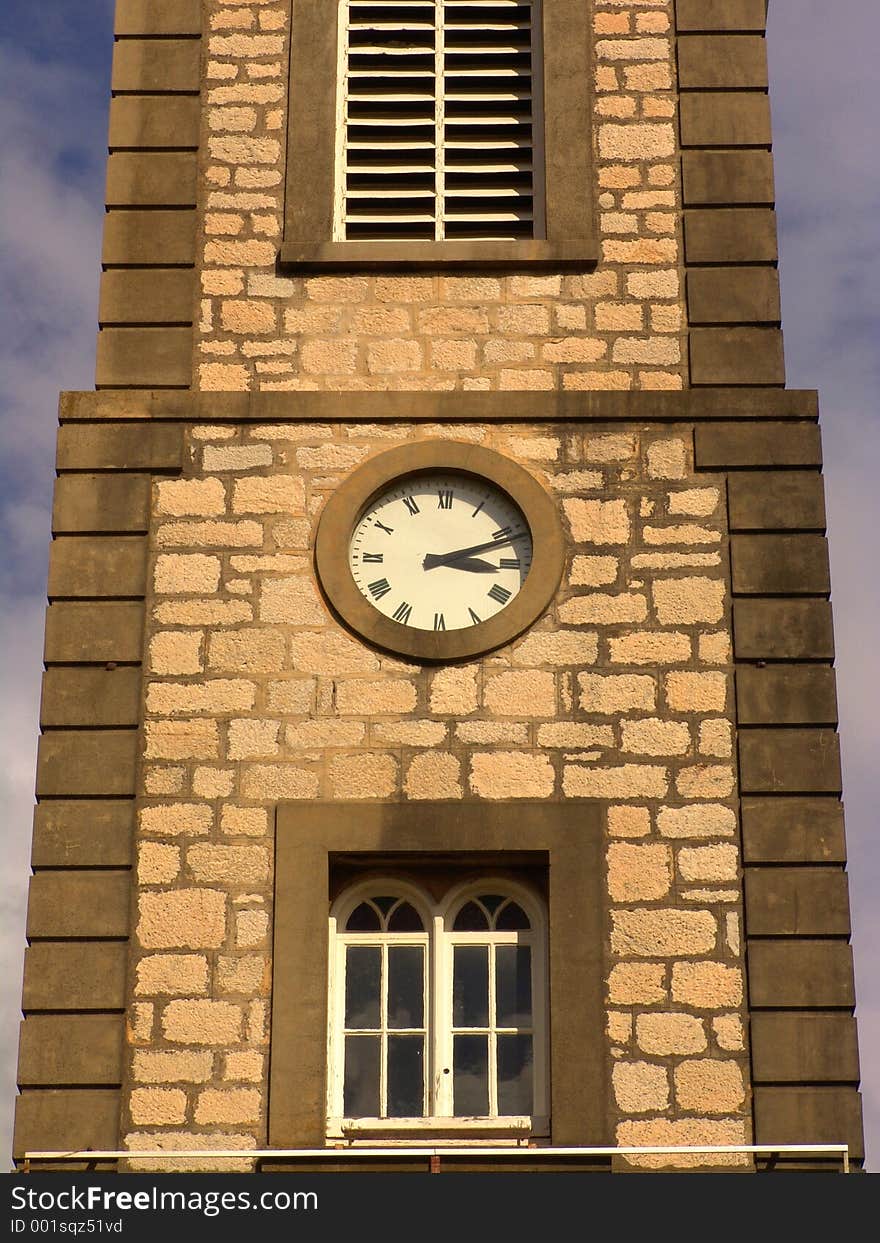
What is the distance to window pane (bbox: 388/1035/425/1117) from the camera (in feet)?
44.2

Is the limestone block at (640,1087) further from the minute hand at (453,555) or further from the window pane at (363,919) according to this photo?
the minute hand at (453,555)

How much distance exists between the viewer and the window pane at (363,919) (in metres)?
14.0

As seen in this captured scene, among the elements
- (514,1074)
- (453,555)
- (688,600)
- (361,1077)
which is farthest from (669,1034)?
(453,555)

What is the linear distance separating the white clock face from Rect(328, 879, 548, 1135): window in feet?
5.22

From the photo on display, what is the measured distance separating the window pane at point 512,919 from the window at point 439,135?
13.0 feet

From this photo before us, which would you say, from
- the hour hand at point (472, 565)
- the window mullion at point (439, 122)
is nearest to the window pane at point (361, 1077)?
the hour hand at point (472, 565)

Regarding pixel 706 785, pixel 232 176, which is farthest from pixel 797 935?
pixel 232 176

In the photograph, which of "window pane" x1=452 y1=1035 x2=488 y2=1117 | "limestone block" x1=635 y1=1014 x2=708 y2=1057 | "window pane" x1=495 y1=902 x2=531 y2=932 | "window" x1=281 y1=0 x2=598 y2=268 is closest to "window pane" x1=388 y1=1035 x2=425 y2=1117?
"window pane" x1=452 y1=1035 x2=488 y2=1117

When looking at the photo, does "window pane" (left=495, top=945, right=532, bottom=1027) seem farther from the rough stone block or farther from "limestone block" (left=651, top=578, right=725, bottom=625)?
"limestone block" (left=651, top=578, right=725, bottom=625)

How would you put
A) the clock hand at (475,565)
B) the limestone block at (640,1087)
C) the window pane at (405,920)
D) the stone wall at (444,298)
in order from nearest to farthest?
1. the limestone block at (640,1087)
2. the window pane at (405,920)
3. the clock hand at (475,565)
4. the stone wall at (444,298)

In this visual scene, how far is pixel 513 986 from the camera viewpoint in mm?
13812

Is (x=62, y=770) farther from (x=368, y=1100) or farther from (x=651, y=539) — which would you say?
(x=651, y=539)

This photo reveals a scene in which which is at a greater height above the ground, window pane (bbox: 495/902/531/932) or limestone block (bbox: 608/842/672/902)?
limestone block (bbox: 608/842/672/902)

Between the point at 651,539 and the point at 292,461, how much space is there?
2.08 metres
